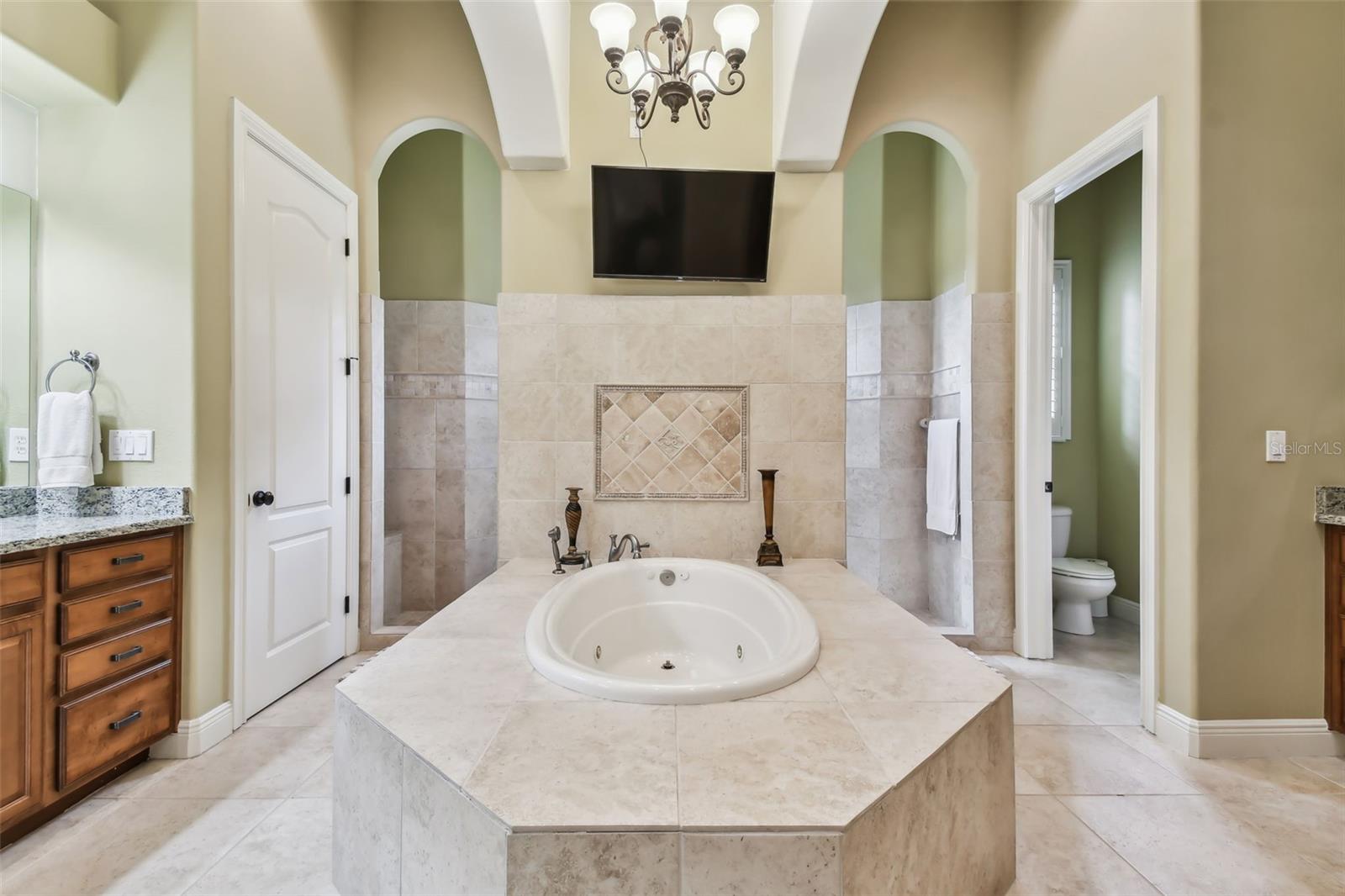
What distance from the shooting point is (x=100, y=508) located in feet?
6.81

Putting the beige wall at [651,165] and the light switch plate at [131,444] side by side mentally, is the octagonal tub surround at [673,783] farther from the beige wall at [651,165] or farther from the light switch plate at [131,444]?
the beige wall at [651,165]

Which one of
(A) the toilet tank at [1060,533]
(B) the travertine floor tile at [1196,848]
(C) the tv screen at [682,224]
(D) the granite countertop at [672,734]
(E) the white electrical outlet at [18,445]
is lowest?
(B) the travertine floor tile at [1196,848]

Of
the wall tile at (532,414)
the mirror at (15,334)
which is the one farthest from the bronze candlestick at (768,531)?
the mirror at (15,334)

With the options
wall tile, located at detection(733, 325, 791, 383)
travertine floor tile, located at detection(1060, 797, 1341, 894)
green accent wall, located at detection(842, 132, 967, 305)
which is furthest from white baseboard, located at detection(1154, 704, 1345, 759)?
green accent wall, located at detection(842, 132, 967, 305)

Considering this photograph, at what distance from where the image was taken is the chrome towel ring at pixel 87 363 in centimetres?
208

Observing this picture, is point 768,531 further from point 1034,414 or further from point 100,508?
point 100,508

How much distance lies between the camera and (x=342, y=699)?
1418 mm

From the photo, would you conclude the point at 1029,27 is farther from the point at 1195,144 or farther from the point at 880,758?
the point at 880,758

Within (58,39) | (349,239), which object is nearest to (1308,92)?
(349,239)

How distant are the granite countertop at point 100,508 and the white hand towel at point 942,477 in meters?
3.46

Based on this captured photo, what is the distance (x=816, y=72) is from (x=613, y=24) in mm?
1168

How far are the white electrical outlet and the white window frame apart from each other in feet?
16.5

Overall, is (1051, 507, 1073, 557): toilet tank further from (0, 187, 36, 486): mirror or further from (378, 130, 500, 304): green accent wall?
(0, 187, 36, 486): mirror

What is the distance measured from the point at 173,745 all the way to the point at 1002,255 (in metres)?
4.10
